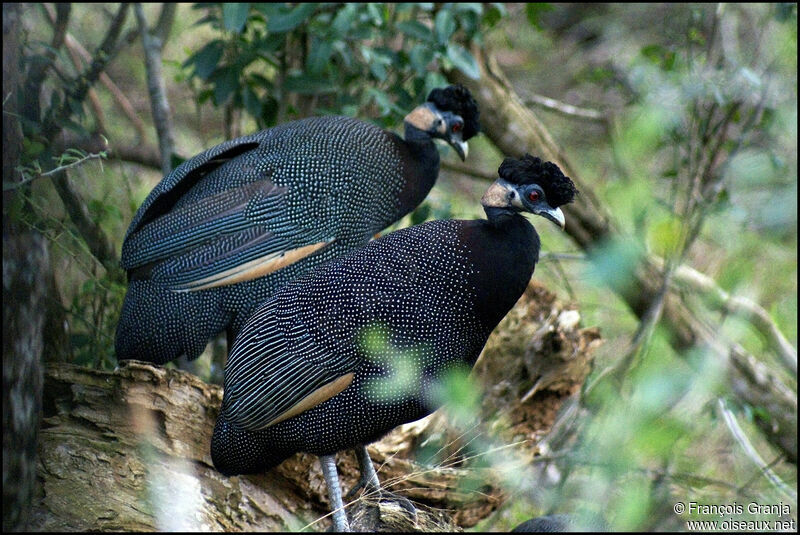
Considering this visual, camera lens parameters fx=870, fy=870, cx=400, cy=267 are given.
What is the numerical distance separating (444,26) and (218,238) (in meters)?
1.51

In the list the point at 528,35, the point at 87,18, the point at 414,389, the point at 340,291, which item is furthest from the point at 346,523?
the point at 528,35

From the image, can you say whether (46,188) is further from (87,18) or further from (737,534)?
(87,18)

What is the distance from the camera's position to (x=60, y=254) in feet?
8.80

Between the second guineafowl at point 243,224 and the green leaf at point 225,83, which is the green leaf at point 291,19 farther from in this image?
the second guineafowl at point 243,224

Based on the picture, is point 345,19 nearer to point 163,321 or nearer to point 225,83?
point 225,83

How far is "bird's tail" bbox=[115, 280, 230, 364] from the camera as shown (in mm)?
3002

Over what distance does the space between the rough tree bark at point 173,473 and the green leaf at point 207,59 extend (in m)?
1.64

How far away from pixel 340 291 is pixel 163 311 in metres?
0.81

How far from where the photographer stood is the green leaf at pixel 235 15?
3.71 meters

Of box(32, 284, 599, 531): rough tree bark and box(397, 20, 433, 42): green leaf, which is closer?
box(32, 284, 599, 531): rough tree bark

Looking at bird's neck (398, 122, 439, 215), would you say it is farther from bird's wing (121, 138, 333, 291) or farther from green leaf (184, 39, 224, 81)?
green leaf (184, 39, 224, 81)

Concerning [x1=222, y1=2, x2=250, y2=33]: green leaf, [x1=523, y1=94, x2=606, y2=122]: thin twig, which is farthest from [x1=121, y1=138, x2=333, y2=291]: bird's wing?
[x1=523, y1=94, x2=606, y2=122]: thin twig

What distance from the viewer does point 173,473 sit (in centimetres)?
268

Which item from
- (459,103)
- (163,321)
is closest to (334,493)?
(163,321)
